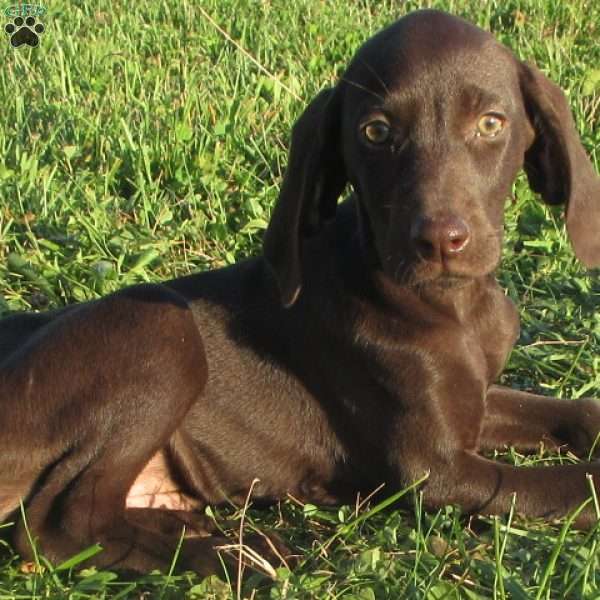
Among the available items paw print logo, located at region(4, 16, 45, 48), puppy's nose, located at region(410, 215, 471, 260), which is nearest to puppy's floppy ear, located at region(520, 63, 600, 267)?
puppy's nose, located at region(410, 215, 471, 260)

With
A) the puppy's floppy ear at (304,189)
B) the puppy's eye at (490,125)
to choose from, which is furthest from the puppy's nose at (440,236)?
the puppy's floppy ear at (304,189)

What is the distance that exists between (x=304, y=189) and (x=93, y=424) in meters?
0.86

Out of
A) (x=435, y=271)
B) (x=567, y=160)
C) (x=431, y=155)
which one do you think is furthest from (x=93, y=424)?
(x=567, y=160)

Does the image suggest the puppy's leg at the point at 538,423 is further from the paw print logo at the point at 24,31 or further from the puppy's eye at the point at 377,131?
the paw print logo at the point at 24,31

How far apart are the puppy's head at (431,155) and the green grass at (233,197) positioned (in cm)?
71

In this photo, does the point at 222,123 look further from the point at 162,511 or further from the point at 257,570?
the point at 257,570

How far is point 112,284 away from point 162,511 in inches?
55.1

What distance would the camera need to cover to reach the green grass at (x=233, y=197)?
312cm

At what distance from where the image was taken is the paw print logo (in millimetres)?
7148

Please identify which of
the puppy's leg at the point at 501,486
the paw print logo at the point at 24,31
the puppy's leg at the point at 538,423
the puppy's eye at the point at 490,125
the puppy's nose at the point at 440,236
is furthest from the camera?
the paw print logo at the point at 24,31

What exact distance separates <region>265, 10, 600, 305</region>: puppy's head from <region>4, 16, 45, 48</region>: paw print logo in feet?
13.1

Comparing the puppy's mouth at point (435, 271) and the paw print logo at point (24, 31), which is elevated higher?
the puppy's mouth at point (435, 271)

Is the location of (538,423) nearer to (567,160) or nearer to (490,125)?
(567,160)

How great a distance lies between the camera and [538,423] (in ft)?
12.6
